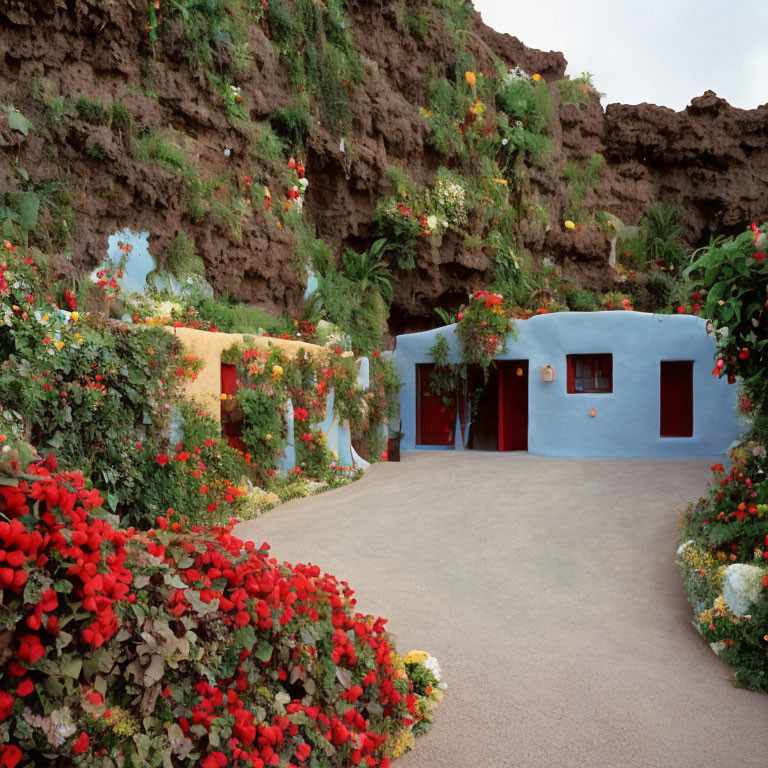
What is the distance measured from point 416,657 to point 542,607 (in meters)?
1.81

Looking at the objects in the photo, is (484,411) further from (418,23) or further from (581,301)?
(418,23)

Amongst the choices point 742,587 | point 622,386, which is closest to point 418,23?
point 622,386

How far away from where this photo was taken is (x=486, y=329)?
13359 mm

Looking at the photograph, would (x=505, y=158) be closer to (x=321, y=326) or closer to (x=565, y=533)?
(x=321, y=326)

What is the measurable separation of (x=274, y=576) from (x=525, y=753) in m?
1.60

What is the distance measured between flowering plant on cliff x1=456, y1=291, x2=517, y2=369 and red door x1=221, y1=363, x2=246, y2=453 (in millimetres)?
5654

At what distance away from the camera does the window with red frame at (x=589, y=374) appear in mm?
13211

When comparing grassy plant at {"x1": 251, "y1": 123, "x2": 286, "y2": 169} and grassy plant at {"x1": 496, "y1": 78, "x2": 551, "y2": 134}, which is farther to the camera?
grassy plant at {"x1": 496, "y1": 78, "x2": 551, "y2": 134}

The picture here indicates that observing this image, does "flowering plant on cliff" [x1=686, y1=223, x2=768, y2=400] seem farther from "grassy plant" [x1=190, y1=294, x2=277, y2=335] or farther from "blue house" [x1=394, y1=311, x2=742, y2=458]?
"grassy plant" [x1=190, y1=294, x2=277, y2=335]

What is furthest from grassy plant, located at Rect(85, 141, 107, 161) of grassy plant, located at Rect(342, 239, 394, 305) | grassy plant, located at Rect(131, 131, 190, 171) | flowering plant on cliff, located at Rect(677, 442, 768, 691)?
flowering plant on cliff, located at Rect(677, 442, 768, 691)

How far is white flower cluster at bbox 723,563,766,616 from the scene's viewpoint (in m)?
4.84

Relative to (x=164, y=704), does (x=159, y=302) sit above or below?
above

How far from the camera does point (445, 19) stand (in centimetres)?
1809

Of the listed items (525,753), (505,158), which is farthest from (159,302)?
(505,158)
